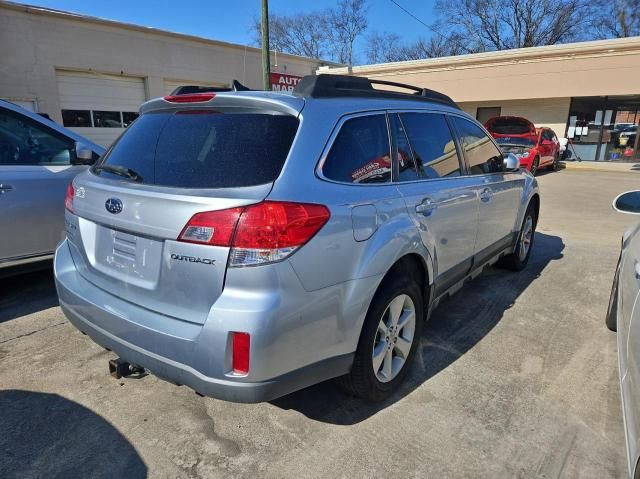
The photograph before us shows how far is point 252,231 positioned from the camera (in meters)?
1.93

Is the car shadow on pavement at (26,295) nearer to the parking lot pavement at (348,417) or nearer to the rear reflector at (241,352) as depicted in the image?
the parking lot pavement at (348,417)

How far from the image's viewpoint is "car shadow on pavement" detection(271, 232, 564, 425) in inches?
108

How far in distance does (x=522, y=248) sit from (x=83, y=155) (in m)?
4.73

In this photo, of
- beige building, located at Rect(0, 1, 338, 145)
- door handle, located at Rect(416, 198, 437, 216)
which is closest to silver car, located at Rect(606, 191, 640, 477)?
door handle, located at Rect(416, 198, 437, 216)

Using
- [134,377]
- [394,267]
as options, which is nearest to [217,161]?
[394,267]

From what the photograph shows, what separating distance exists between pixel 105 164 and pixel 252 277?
4.72 feet

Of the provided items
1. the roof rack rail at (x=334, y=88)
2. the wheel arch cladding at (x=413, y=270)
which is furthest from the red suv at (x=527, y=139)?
the roof rack rail at (x=334, y=88)

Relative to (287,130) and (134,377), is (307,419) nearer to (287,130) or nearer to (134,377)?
(134,377)

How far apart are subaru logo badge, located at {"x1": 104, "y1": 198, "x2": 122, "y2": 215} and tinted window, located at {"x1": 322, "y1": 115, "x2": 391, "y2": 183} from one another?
1052 millimetres

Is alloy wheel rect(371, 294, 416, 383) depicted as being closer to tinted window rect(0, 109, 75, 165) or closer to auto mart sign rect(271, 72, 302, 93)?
tinted window rect(0, 109, 75, 165)

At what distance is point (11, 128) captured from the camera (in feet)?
13.7

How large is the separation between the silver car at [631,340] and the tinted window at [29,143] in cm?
469

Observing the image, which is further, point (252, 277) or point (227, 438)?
point (227, 438)

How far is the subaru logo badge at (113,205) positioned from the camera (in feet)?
7.57
